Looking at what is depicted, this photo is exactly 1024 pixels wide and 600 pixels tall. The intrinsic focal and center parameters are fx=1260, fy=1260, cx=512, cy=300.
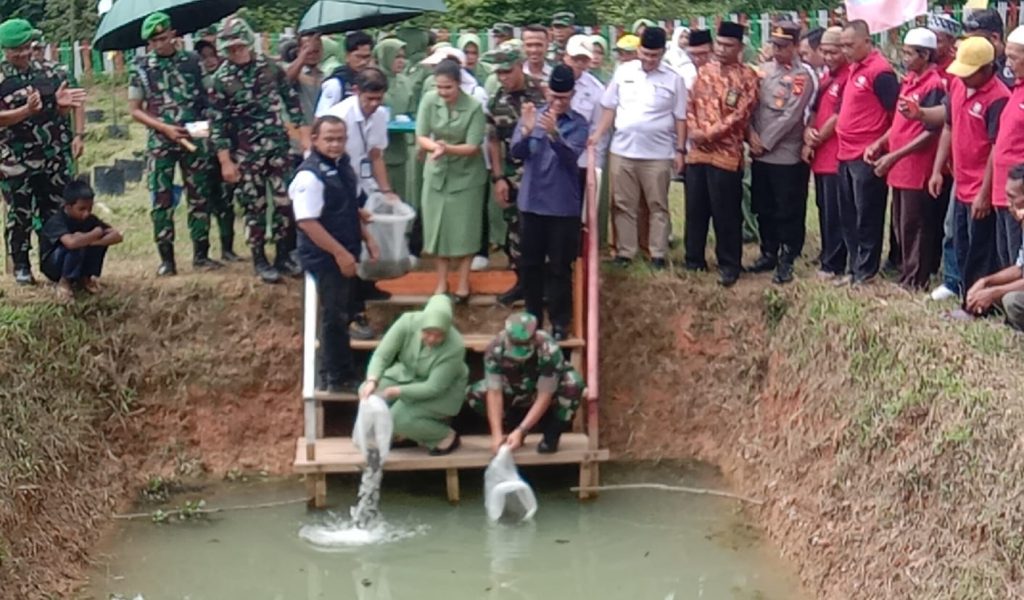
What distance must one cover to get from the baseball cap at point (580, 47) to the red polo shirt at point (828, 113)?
1.61 m

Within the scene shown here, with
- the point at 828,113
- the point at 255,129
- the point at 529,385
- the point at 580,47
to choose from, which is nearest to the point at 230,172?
the point at 255,129

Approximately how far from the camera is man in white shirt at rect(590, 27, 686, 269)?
807 centimetres

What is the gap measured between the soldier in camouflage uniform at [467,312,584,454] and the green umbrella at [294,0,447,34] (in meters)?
2.19

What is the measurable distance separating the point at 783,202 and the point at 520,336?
2.14 m

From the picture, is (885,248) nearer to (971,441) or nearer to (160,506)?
(971,441)

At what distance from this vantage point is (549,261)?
296 inches

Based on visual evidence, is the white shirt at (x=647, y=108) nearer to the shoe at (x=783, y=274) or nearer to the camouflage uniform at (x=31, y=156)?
the shoe at (x=783, y=274)

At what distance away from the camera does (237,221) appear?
973 centimetres

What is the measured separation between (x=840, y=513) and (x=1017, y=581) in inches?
60.0

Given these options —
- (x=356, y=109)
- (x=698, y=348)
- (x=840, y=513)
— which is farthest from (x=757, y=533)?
(x=356, y=109)

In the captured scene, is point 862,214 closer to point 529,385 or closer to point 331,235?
point 529,385

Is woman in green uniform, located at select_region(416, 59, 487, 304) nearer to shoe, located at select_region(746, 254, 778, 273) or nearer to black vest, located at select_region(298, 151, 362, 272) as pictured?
black vest, located at select_region(298, 151, 362, 272)

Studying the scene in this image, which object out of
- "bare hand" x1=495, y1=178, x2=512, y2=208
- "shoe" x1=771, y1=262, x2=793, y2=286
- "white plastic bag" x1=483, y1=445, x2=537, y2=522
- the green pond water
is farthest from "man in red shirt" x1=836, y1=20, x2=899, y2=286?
"white plastic bag" x1=483, y1=445, x2=537, y2=522

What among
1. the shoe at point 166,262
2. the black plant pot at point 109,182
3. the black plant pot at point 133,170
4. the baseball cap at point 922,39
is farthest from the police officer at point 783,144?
the black plant pot at point 133,170
